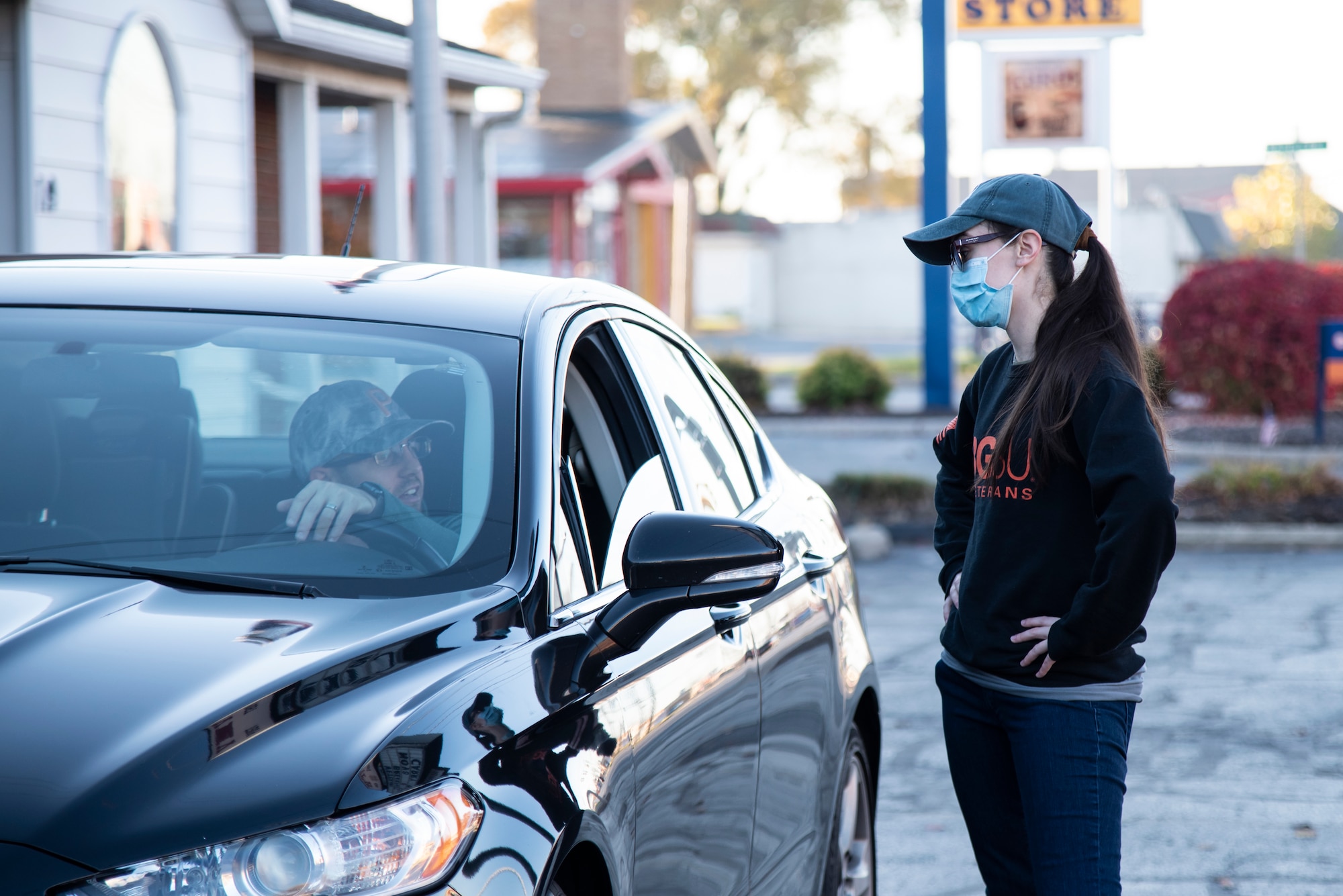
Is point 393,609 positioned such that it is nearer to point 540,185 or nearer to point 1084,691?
point 1084,691

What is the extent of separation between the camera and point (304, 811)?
193cm

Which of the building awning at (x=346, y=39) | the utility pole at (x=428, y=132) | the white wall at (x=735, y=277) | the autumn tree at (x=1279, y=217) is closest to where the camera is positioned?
the utility pole at (x=428, y=132)

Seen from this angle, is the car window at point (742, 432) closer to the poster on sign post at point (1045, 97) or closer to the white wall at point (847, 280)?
the poster on sign post at point (1045, 97)

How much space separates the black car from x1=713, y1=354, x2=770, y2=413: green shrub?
15.4m

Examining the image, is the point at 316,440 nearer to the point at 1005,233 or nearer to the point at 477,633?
the point at 477,633

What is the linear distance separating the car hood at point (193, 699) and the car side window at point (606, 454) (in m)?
0.54

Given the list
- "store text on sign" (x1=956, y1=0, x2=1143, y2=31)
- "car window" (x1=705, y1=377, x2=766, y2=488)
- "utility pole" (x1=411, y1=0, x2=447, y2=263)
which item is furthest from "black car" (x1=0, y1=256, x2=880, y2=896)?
"store text on sign" (x1=956, y1=0, x2=1143, y2=31)

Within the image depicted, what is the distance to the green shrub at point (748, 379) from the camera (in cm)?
1928

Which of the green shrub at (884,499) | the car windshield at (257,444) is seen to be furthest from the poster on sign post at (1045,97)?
the car windshield at (257,444)

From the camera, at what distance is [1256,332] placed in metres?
16.1

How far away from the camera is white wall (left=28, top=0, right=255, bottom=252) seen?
30.8 feet

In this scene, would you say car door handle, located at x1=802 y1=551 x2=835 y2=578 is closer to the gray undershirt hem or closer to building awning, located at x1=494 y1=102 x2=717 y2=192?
the gray undershirt hem

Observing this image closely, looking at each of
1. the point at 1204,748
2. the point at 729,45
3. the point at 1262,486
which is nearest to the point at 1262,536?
the point at 1262,486

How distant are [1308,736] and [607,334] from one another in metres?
4.29
